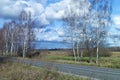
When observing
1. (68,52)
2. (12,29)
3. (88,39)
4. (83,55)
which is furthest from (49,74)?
(12,29)

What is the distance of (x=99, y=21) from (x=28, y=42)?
4447 cm

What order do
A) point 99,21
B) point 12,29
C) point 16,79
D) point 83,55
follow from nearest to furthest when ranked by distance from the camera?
point 16,79 < point 99,21 < point 83,55 < point 12,29

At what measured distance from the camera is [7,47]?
13012 centimetres

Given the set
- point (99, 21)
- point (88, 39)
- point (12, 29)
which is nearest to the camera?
point (99, 21)

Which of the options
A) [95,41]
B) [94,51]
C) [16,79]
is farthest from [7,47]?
[16,79]

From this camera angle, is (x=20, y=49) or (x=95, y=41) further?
(x=20, y=49)

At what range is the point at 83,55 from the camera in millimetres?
82562

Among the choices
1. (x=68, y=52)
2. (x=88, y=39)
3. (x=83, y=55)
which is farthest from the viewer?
(x=68, y=52)

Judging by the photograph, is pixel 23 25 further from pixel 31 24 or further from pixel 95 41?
pixel 95 41

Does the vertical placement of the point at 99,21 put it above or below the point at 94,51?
above

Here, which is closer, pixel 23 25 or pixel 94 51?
pixel 94 51

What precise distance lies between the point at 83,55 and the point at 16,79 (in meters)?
65.7

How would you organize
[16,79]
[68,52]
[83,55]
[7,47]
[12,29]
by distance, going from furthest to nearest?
[7,47] → [12,29] → [68,52] → [83,55] → [16,79]

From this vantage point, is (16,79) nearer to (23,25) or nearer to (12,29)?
(23,25)
